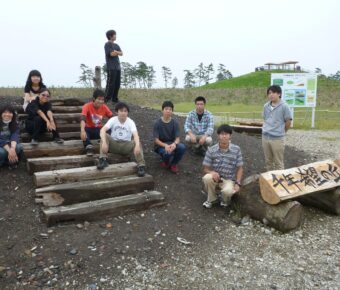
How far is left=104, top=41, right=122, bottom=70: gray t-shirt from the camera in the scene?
8195mm

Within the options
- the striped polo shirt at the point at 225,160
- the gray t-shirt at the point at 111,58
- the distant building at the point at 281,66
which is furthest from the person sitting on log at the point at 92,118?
the distant building at the point at 281,66

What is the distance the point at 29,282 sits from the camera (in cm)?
333

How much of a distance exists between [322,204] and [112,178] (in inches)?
124

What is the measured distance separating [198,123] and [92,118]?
2.01 m

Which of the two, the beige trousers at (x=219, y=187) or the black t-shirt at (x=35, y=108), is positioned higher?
the black t-shirt at (x=35, y=108)

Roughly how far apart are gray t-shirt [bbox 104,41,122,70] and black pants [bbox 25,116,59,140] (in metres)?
2.96

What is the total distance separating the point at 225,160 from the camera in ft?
16.3

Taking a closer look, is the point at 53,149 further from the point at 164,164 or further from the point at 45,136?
the point at 164,164

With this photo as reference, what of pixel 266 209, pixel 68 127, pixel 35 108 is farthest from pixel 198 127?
pixel 35 108

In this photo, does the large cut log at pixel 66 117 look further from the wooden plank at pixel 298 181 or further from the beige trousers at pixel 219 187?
the wooden plank at pixel 298 181

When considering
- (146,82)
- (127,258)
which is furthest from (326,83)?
(127,258)

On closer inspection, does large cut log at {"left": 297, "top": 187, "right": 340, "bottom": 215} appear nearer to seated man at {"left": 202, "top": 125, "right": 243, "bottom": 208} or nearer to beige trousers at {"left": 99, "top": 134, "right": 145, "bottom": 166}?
seated man at {"left": 202, "top": 125, "right": 243, "bottom": 208}

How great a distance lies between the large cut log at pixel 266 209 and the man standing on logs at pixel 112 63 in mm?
4835

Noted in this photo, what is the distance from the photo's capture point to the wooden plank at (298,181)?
4474 mm
